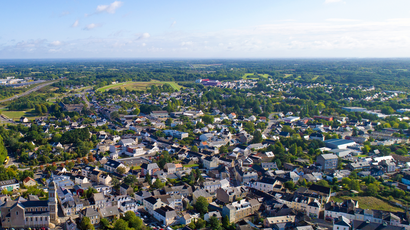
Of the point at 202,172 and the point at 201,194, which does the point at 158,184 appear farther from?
the point at 202,172

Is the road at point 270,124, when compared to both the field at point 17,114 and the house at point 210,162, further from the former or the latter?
the field at point 17,114

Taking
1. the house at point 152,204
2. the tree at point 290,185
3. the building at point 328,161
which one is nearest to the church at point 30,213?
the house at point 152,204

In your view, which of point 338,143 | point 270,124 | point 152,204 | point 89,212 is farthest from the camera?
point 270,124

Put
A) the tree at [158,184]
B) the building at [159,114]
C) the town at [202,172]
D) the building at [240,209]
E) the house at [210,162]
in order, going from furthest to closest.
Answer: the building at [159,114], the house at [210,162], the tree at [158,184], the building at [240,209], the town at [202,172]

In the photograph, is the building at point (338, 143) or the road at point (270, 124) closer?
the building at point (338, 143)

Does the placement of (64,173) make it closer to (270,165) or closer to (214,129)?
(270,165)

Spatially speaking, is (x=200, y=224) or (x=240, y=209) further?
(x=240, y=209)

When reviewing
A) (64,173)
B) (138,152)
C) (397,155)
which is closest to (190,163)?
(138,152)

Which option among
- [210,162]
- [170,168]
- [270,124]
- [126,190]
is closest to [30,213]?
[126,190]

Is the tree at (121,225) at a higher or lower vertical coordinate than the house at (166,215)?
higher
